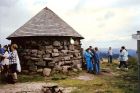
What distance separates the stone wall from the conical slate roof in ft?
1.25

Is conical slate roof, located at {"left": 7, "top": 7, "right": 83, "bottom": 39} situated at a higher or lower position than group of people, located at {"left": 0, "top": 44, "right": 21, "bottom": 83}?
higher

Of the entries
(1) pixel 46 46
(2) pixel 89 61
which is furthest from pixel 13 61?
(2) pixel 89 61

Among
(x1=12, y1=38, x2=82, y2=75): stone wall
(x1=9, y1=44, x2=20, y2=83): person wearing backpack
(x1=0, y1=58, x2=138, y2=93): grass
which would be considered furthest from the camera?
(x1=12, y1=38, x2=82, y2=75): stone wall

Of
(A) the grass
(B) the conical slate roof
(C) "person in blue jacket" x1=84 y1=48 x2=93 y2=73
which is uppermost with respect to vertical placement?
(B) the conical slate roof

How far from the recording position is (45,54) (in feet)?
70.3

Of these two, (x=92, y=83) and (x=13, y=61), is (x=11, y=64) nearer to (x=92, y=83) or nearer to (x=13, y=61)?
(x=13, y=61)

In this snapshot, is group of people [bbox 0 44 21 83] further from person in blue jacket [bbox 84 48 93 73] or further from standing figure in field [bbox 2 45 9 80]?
person in blue jacket [bbox 84 48 93 73]

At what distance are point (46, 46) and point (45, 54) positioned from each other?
0.48 meters

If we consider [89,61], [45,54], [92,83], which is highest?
[45,54]

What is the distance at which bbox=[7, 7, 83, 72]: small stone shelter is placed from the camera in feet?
70.1

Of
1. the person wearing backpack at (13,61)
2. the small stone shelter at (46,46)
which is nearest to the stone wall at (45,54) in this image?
the small stone shelter at (46,46)

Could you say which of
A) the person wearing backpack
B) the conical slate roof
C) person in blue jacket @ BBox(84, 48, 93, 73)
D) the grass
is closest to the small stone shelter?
the conical slate roof

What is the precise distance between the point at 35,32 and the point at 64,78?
3806mm

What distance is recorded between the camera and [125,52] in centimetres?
2503
